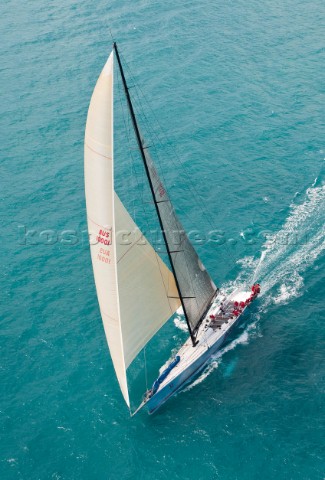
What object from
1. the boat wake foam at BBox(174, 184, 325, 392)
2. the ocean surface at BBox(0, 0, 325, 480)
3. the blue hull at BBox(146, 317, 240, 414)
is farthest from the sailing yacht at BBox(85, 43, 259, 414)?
the ocean surface at BBox(0, 0, 325, 480)

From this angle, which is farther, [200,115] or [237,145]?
[200,115]

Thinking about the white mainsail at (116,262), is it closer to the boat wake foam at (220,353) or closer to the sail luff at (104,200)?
the sail luff at (104,200)

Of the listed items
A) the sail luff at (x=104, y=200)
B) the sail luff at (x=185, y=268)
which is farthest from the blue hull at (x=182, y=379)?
the sail luff at (x=104, y=200)

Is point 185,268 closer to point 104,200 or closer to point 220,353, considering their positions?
point 220,353

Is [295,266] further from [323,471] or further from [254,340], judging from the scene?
[323,471]

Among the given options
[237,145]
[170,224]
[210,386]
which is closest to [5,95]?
[237,145]

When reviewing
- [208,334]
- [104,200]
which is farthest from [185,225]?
[104,200]

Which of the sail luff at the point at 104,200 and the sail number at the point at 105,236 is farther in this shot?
the sail number at the point at 105,236
